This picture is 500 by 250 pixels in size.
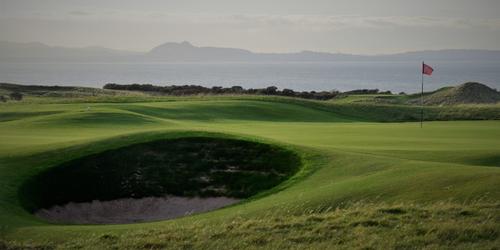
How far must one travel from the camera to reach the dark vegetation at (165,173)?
22.4 m

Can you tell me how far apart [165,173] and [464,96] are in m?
63.2

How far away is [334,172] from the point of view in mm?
21219

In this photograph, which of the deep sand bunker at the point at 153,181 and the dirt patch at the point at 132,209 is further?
the deep sand bunker at the point at 153,181

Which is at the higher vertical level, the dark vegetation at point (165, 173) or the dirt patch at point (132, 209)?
the dark vegetation at point (165, 173)

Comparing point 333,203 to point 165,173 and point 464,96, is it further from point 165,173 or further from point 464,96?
point 464,96

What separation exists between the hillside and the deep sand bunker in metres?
57.4

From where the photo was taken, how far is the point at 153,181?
23.5 m

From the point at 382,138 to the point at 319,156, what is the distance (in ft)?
30.7

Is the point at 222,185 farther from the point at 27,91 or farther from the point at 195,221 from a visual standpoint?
the point at 27,91

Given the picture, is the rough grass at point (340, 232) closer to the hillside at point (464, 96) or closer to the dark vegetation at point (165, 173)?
the dark vegetation at point (165, 173)

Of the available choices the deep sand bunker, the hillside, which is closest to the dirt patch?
the deep sand bunker

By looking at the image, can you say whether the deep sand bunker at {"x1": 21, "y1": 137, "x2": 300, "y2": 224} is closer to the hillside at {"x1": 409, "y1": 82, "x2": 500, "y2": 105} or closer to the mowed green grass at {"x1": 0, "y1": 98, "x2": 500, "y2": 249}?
the mowed green grass at {"x1": 0, "y1": 98, "x2": 500, "y2": 249}

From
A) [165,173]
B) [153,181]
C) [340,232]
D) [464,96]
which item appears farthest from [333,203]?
[464,96]

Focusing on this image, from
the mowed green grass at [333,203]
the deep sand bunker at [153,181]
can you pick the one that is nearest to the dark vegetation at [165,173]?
the deep sand bunker at [153,181]
